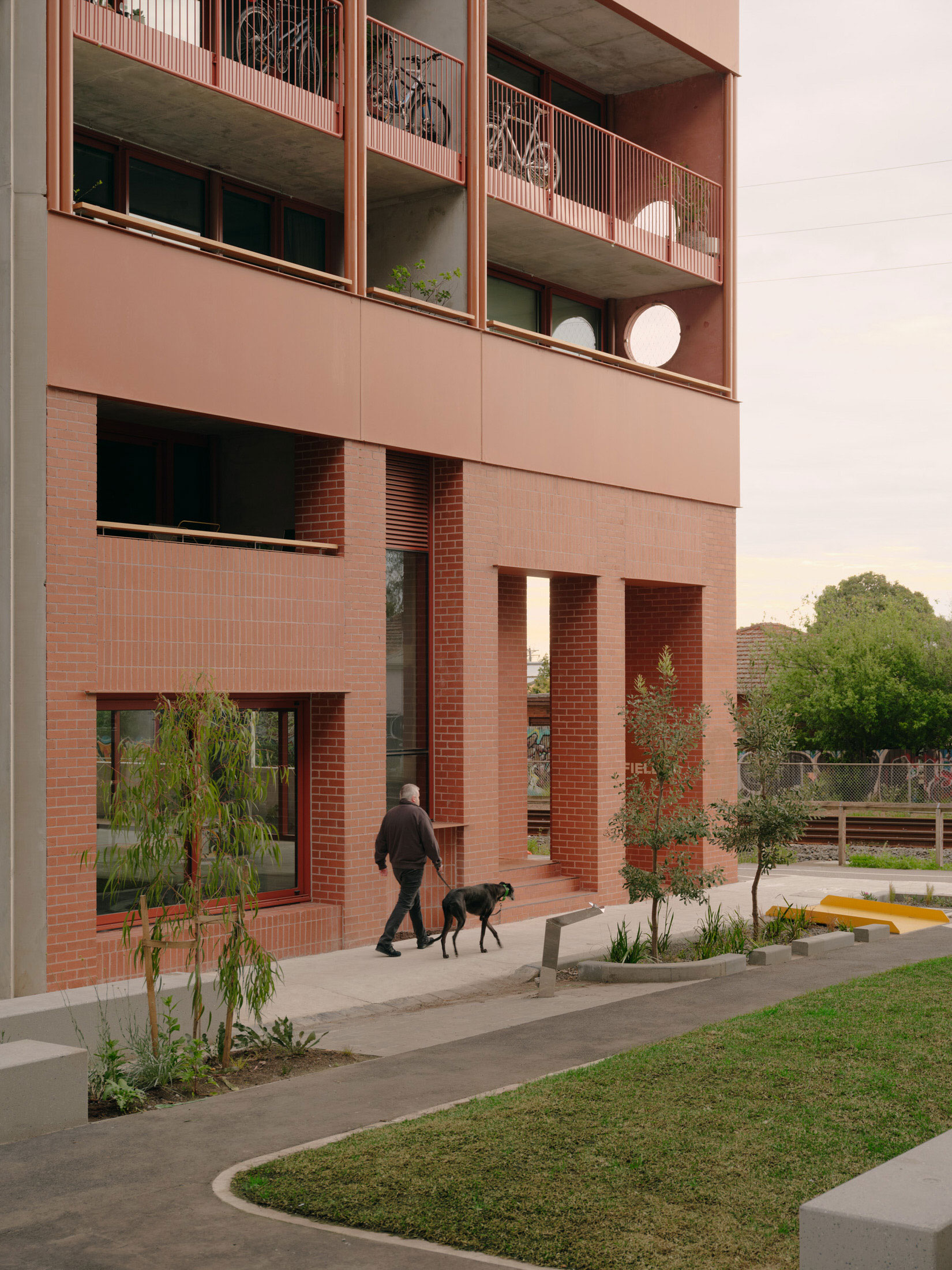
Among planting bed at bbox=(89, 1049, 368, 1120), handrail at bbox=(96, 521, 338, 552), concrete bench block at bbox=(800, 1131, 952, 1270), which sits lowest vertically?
planting bed at bbox=(89, 1049, 368, 1120)

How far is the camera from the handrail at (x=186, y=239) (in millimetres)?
12719

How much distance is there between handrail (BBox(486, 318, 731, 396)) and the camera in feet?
59.2

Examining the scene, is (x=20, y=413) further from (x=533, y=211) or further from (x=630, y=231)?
(x=630, y=231)

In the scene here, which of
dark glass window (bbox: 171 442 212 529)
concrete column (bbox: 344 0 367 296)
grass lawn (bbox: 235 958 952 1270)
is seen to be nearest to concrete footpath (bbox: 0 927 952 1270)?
grass lawn (bbox: 235 958 952 1270)

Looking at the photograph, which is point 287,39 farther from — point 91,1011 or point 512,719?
point 91,1011

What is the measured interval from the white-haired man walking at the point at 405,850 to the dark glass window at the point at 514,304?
8.78m

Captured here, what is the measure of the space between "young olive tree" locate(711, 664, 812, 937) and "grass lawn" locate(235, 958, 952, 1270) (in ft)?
17.3

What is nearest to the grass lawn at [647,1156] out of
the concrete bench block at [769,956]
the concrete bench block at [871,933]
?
the concrete bench block at [769,956]

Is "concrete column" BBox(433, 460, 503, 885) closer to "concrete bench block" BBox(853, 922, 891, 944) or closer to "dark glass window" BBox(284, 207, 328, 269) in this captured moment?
"dark glass window" BBox(284, 207, 328, 269)

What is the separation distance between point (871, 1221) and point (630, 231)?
17.4 metres

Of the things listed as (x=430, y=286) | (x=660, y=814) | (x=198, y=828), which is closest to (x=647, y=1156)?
(x=198, y=828)

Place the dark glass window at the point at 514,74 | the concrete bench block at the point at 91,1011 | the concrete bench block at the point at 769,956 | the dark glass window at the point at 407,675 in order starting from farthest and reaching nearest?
the dark glass window at the point at 514,74, the dark glass window at the point at 407,675, the concrete bench block at the point at 769,956, the concrete bench block at the point at 91,1011

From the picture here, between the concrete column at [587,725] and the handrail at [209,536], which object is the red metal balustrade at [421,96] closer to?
the handrail at [209,536]

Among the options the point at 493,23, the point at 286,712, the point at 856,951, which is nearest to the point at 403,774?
the point at 286,712
